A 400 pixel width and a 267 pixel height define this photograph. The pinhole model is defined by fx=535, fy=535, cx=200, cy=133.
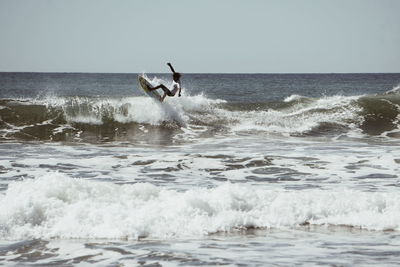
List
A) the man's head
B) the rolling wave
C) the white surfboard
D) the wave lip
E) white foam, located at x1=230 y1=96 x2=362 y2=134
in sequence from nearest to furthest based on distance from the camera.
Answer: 1. the wave lip
2. the man's head
3. the rolling wave
4. white foam, located at x1=230 y1=96 x2=362 y2=134
5. the white surfboard

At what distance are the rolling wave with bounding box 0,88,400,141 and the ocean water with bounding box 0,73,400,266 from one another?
12 cm

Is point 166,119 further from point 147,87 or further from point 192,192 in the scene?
point 192,192

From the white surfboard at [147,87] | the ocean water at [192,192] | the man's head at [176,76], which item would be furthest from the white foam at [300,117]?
the white surfboard at [147,87]

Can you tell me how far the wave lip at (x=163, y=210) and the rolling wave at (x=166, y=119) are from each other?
9.96m

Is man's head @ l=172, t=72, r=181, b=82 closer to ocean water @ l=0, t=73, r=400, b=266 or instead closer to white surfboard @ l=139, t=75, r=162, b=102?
ocean water @ l=0, t=73, r=400, b=266

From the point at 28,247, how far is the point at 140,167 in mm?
5871

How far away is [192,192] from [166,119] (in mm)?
13085

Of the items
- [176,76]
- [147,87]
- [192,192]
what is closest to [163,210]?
[192,192]

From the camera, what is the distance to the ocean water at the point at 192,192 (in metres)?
6.58

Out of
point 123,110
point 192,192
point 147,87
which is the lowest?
point 192,192

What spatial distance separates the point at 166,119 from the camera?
21625 mm

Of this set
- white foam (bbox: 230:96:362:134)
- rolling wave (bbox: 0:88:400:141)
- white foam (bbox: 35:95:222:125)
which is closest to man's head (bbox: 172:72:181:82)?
rolling wave (bbox: 0:88:400:141)

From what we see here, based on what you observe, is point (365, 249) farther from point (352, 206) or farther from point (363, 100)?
point (363, 100)

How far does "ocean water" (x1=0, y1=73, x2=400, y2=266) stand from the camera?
6582 mm
